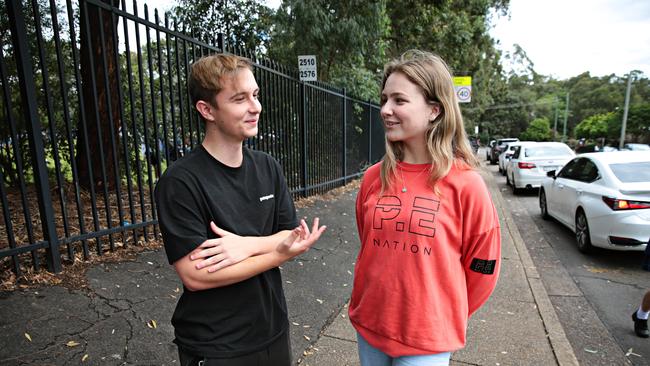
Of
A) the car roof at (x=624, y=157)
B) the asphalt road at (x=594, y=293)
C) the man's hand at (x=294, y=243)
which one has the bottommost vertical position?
the asphalt road at (x=594, y=293)

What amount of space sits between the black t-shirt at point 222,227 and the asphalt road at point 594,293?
2.95 m

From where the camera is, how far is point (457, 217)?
66.6 inches

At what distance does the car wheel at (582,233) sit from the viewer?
5.82 m

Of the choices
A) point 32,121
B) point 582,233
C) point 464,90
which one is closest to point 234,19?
point 464,90

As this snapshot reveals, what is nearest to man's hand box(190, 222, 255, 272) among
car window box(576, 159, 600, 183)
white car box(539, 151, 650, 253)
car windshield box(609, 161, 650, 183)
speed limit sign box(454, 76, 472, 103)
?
white car box(539, 151, 650, 253)

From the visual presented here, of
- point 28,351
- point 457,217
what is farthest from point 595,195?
point 28,351

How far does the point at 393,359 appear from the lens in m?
1.77

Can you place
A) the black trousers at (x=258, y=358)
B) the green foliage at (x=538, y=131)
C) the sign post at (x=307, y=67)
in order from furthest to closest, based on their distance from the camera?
1. the green foliage at (x=538, y=131)
2. the sign post at (x=307, y=67)
3. the black trousers at (x=258, y=358)

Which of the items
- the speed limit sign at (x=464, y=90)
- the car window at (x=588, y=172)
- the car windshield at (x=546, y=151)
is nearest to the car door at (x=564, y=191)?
the car window at (x=588, y=172)

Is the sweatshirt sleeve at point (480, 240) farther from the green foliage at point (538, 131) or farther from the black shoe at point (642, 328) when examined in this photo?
the green foliage at point (538, 131)

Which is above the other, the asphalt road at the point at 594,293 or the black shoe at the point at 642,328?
the black shoe at the point at 642,328

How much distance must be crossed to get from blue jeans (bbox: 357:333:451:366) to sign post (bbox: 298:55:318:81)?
5.95m

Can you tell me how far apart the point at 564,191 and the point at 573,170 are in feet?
1.42

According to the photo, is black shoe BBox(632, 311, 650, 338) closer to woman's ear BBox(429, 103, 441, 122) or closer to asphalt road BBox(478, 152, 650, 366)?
asphalt road BBox(478, 152, 650, 366)
